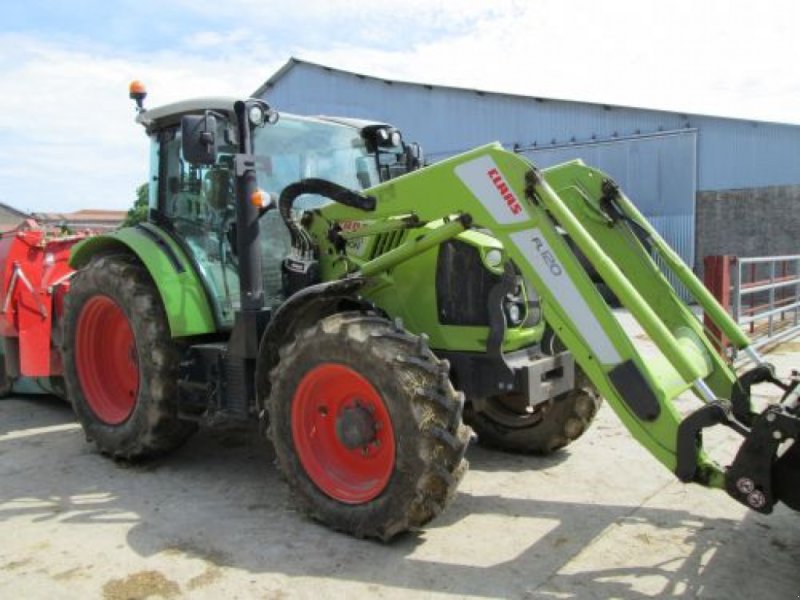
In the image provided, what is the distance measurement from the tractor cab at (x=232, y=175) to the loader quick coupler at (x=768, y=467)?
2766 millimetres

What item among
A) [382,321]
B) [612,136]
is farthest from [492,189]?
[612,136]

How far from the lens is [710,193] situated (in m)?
16.5

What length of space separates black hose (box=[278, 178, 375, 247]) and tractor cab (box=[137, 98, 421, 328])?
0.35 ft

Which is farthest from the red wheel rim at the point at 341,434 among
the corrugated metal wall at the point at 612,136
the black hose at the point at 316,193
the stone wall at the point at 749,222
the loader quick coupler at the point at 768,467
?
the stone wall at the point at 749,222

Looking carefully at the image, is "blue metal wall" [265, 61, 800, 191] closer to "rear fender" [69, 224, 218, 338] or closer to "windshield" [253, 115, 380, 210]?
"windshield" [253, 115, 380, 210]

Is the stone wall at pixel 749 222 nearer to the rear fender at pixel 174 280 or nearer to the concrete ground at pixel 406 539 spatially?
the concrete ground at pixel 406 539

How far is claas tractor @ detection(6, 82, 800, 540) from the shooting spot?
3.37 metres

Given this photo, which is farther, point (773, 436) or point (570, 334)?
point (570, 334)

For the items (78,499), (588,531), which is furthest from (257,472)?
(588,531)

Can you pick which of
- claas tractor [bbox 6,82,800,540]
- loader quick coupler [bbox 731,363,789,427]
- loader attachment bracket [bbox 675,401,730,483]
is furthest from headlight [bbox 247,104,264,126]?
loader quick coupler [bbox 731,363,789,427]

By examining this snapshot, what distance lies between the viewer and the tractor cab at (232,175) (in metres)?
4.62

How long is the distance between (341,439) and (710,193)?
49.2 ft

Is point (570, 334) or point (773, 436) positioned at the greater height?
point (570, 334)

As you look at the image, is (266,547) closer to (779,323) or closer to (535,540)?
(535,540)
